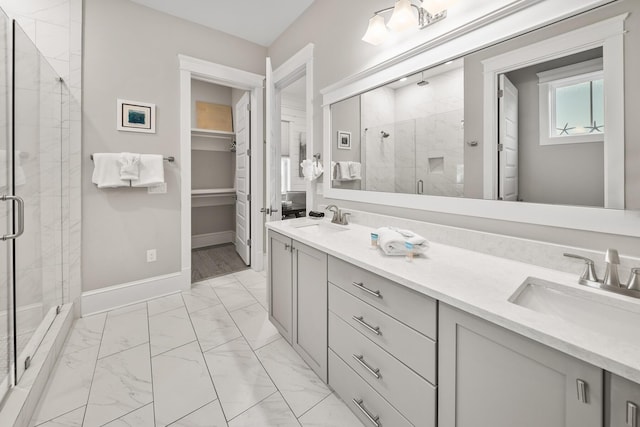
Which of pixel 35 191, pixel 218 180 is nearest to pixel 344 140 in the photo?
pixel 35 191

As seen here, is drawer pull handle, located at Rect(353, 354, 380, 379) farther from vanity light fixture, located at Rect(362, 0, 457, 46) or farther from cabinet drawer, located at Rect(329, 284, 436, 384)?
vanity light fixture, located at Rect(362, 0, 457, 46)

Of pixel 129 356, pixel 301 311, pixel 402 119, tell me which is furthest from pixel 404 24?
pixel 129 356

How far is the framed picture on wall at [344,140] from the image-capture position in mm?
2146

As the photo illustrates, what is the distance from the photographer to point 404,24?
5.07ft

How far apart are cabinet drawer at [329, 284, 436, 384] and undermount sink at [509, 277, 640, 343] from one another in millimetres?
344

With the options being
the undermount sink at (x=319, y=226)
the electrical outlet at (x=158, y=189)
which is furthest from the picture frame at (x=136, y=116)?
the undermount sink at (x=319, y=226)

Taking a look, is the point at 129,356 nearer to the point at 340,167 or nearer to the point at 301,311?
the point at 301,311

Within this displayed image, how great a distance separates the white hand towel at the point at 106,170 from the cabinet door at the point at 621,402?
3096 mm

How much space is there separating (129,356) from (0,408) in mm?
633

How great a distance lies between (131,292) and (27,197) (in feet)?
4.26

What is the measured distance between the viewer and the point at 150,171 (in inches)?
100

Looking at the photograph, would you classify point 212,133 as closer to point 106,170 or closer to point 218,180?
point 218,180

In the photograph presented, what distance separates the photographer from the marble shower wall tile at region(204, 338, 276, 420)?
1447mm

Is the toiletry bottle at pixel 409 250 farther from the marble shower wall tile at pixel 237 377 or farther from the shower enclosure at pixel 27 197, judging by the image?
the shower enclosure at pixel 27 197
